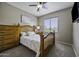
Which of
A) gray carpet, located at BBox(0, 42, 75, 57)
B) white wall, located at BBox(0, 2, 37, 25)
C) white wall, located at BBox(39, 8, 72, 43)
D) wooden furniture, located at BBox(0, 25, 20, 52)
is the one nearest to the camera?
gray carpet, located at BBox(0, 42, 75, 57)

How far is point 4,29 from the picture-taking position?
10.3ft

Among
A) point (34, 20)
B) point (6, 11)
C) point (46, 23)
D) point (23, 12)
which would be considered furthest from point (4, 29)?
point (46, 23)

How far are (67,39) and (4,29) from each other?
3.46m

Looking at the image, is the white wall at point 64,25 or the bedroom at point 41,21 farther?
the white wall at point 64,25

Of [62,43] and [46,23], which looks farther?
[46,23]

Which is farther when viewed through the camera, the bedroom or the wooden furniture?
the bedroom

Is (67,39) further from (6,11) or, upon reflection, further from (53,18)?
(6,11)

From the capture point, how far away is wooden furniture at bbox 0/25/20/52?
9.96ft

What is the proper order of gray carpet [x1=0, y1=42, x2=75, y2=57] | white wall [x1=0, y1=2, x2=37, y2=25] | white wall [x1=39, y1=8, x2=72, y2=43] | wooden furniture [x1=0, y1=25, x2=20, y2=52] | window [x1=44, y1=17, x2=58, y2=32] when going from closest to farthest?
gray carpet [x1=0, y1=42, x2=75, y2=57]
wooden furniture [x1=0, y1=25, x2=20, y2=52]
white wall [x1=0, y1=2, x2=37, y2=25]
white wall [x1=39, y1=8, x2=72, y2=43]
window [x1=44, y1=17, x2=58, y2=32]

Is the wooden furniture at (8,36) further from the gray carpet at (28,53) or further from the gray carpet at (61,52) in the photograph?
the gray carpet at (61,52)

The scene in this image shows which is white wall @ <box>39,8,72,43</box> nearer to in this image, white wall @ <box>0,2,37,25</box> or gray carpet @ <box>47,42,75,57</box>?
gray carpet @ <box>47,42,75,57</box>

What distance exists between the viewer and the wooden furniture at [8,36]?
3036 millimetres

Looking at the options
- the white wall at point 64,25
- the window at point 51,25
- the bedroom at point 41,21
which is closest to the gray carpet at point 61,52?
the bedroom at point 41,21

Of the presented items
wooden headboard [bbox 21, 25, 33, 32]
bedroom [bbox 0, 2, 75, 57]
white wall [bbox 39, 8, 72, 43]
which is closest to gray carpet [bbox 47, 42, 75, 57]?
bedroom [bbox 0, 2, 75, 57]
